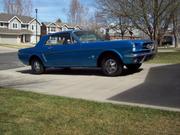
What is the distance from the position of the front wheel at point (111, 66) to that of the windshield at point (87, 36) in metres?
1.17

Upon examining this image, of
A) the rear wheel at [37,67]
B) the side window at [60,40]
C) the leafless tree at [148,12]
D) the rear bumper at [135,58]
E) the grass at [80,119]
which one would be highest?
the leafless tree at [148,12]

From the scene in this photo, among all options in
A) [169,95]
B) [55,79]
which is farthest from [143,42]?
[169,95]

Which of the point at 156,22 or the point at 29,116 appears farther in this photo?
the point at 156,22

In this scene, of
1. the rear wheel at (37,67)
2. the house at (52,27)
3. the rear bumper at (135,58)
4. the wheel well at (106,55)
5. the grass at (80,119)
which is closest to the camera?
the grass at (80,119)

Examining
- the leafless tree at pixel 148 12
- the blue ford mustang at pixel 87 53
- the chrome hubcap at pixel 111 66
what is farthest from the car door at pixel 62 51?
the leafless tree at pixel 148 12

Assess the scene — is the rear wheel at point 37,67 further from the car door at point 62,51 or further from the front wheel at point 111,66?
the front wheel at point 111,66

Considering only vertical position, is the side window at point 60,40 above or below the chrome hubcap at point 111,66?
above

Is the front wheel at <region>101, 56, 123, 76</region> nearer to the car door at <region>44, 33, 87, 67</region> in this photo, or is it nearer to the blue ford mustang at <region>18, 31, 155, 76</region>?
the blue ford mustang at <region>18, 31, 155, 76</region>

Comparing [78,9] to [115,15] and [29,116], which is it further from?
[29,116]

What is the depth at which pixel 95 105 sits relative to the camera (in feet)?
26.1

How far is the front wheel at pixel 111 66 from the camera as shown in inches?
512

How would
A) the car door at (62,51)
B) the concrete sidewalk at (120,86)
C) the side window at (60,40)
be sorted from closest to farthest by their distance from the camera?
the concrete sidewalk at (120,86) → the car door at (62,51) → the side window at (60,40)

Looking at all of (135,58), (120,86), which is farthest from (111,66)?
(120,86)

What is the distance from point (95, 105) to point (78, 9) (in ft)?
339
